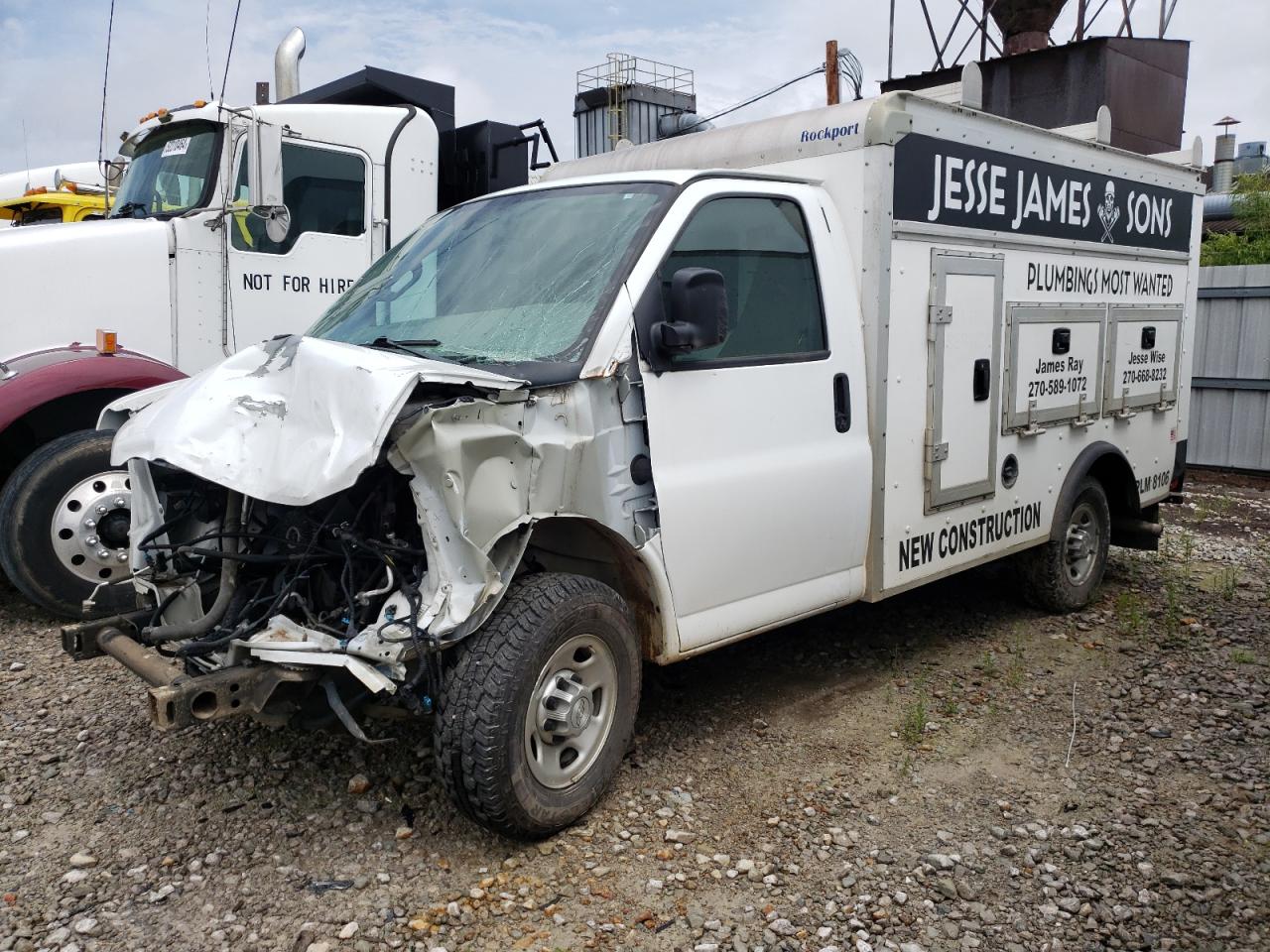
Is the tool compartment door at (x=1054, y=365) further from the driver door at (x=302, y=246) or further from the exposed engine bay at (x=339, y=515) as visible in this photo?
the driver door at (x=302, y=246)

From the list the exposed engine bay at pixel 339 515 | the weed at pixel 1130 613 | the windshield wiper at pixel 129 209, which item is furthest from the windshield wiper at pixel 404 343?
the weed at pixel 1130 613

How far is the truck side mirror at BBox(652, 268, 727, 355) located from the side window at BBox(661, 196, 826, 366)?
9.0 inches

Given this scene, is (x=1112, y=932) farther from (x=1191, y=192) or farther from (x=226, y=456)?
(x=1191, y=192)

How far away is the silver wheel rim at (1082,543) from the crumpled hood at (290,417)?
169 inches

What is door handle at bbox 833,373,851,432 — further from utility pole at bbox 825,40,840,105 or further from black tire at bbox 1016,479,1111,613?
utility pole at bbox 825,40,840,105

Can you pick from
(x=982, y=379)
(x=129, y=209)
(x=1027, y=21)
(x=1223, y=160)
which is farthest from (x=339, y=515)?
(x=1223, y=160)

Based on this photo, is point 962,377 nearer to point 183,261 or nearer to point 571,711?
point 571,711

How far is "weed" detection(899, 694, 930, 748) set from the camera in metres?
4.64

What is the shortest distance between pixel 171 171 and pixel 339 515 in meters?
4.14

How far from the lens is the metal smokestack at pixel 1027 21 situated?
60.9 ft

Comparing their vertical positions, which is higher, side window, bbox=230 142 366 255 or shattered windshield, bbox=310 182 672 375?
side window, bbox=230 142 366 255

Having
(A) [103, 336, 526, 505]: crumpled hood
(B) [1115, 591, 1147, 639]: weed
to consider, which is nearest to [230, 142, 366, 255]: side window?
(A) [103, 336, 526, 505]: crumpled hood

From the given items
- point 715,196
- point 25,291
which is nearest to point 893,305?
point 715,196

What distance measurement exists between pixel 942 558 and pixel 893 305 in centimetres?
129
